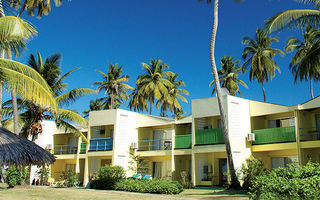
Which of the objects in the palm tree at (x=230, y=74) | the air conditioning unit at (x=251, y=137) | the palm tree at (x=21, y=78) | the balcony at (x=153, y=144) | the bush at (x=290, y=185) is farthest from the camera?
the palm tree at (x=230, y=74)

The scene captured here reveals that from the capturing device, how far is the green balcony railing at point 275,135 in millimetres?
21828

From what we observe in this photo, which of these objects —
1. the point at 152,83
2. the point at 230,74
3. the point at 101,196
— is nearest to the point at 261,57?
the point at 230,74

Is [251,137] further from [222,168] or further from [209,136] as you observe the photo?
[222,168]

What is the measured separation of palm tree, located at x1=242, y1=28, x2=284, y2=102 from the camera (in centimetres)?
3422

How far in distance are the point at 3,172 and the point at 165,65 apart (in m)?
24.1

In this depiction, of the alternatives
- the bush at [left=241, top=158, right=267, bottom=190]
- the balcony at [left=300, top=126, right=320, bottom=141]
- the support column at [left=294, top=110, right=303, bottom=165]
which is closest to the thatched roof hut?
the bush at [left=241, top=158, right=267, bottom=190]

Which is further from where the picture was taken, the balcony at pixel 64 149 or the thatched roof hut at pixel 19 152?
the balcony at pixel 64 149

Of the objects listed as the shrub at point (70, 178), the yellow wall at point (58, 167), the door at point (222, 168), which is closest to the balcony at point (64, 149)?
the yellow wall at point (58, 167)

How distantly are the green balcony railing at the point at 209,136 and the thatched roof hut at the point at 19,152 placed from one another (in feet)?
41.6

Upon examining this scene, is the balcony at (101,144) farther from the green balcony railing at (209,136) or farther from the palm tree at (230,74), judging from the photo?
the palm tree at (230,74)

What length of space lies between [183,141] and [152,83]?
15.4 metres

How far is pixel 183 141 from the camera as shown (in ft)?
84.2

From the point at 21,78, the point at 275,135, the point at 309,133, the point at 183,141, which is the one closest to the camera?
the point at 21,78

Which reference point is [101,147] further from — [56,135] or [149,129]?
[56,135]
